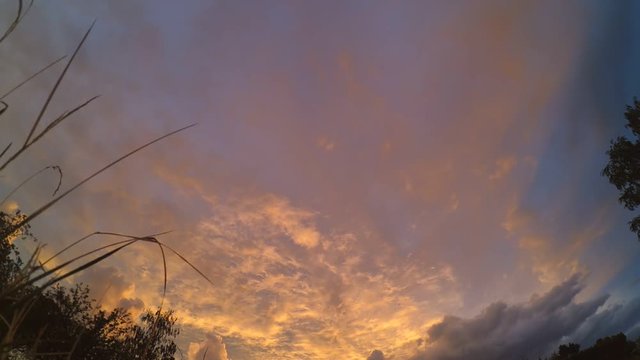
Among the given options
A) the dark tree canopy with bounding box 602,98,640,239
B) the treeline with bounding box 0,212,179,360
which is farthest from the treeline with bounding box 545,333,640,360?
the treeline with bounding box 0,212,179,360

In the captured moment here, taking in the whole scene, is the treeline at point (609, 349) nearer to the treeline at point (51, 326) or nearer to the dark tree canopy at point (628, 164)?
the dark tree canopy at point (628, 164)

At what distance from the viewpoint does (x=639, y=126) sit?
30.3m

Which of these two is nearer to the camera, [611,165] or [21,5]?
[21,5]

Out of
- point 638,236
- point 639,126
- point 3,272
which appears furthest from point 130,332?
point 639,126

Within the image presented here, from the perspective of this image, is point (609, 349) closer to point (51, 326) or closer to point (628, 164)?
point (628, 164)

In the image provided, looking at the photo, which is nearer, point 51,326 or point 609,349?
point 51,326

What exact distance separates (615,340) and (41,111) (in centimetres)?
5722

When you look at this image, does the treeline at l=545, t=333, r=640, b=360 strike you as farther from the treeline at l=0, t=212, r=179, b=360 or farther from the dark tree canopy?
the treeline at l=0, t=212, r=179, b=360

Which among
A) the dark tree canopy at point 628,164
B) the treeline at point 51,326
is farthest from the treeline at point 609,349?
the treeline at point 51,326

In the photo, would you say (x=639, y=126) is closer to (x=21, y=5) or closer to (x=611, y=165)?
(x=611, y=165)

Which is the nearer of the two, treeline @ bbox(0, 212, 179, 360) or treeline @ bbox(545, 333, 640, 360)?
treeline @ bbox(0, 212, 179, 360)

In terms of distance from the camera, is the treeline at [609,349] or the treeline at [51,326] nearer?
the treeline at [51,326]

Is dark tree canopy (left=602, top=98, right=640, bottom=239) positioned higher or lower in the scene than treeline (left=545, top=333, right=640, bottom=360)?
higher

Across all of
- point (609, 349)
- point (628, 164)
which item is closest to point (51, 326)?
point (628, 164)
